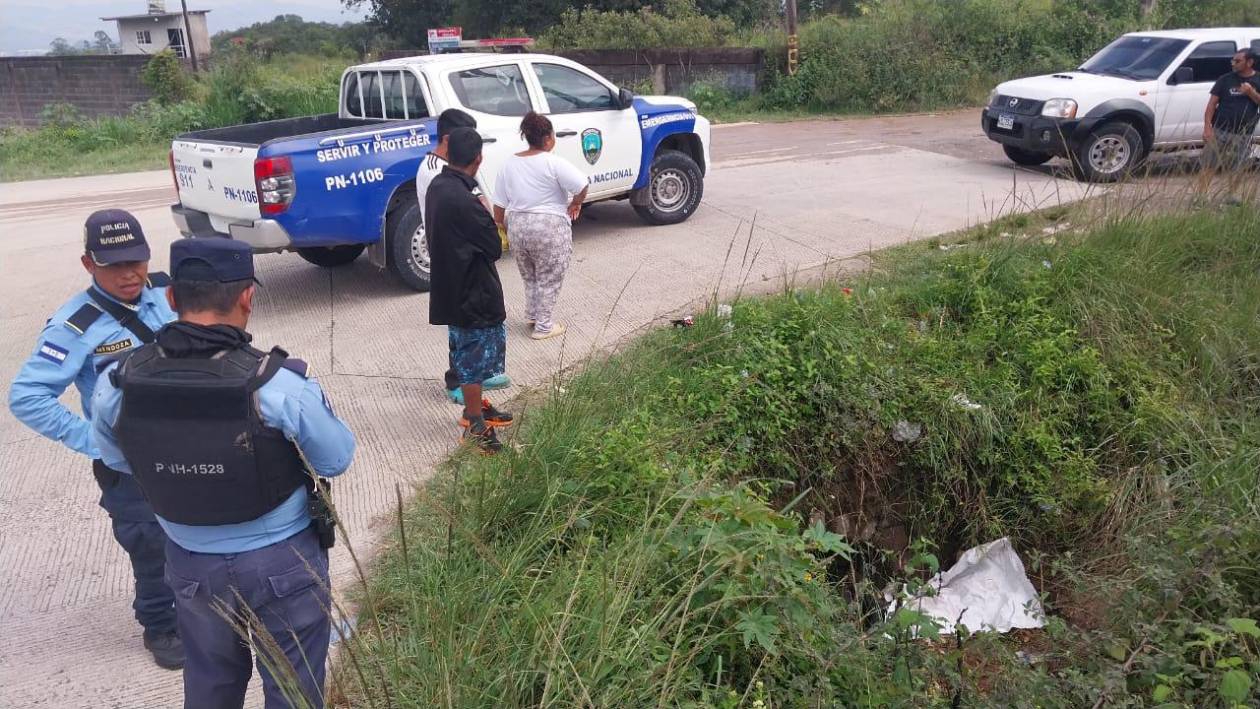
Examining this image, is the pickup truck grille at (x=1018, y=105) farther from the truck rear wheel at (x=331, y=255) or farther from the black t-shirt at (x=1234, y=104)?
the truck rear wheel at (x=331, y=255)

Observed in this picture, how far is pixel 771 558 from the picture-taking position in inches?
130

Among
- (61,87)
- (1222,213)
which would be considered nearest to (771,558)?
(1222,213)

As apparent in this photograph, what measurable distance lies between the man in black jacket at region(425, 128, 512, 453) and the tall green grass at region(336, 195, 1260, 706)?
1.35 feet

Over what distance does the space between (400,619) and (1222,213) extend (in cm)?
675

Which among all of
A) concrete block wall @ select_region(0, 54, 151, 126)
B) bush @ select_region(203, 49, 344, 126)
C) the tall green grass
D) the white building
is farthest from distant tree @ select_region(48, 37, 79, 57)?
the tall green grass

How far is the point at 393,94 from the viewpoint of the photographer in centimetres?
827

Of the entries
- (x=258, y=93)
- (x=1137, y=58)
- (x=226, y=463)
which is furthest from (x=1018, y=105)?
(x=258, y=93)

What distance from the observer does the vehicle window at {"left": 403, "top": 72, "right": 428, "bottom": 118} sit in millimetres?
8039

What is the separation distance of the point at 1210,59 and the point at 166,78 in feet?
A: 73.9

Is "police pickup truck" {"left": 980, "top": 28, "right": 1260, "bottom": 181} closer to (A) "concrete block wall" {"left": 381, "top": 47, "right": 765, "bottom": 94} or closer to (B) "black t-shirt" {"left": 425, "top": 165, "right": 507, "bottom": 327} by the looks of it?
(B) "black t-shirt" {"left": 425, "top": 165, "right": 507, "bottom": 327}

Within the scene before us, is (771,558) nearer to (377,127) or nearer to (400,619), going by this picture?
(400,619)

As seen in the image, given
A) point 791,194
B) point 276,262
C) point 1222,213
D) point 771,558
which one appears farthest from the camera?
point 791,194

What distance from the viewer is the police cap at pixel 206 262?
2.50m

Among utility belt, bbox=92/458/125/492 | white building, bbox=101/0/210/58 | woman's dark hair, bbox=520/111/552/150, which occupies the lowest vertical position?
utility belt, bbox=92/458/125/492
